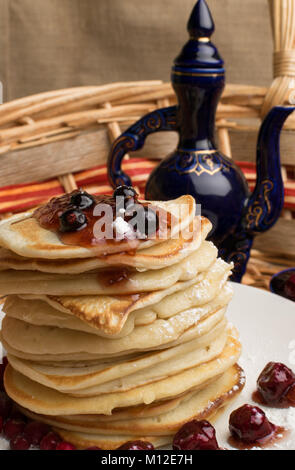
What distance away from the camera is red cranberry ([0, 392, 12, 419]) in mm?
1289

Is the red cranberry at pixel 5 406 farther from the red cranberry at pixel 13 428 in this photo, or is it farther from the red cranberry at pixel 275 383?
the red cranberry at pixel 275 383

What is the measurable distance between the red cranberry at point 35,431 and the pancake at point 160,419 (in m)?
0.03

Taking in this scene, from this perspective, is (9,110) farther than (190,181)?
Yes

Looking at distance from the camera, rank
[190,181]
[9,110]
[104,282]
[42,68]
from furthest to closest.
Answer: [42,68]
[9,110]
[190,181]
[104,282]

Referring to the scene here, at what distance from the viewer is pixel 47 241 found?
3.73 ft

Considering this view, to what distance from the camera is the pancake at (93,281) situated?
1112mm

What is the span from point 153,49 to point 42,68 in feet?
1.84

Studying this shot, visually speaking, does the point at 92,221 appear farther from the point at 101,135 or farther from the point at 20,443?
the point at 101,135

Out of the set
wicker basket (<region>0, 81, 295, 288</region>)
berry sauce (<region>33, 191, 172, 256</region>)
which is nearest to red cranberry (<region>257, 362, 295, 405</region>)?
berry sauce (<region>33, 191, 172, 256</region>)

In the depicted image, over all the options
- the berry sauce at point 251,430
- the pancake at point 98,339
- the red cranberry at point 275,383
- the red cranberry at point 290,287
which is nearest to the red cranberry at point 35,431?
the pancake at point 98,339
